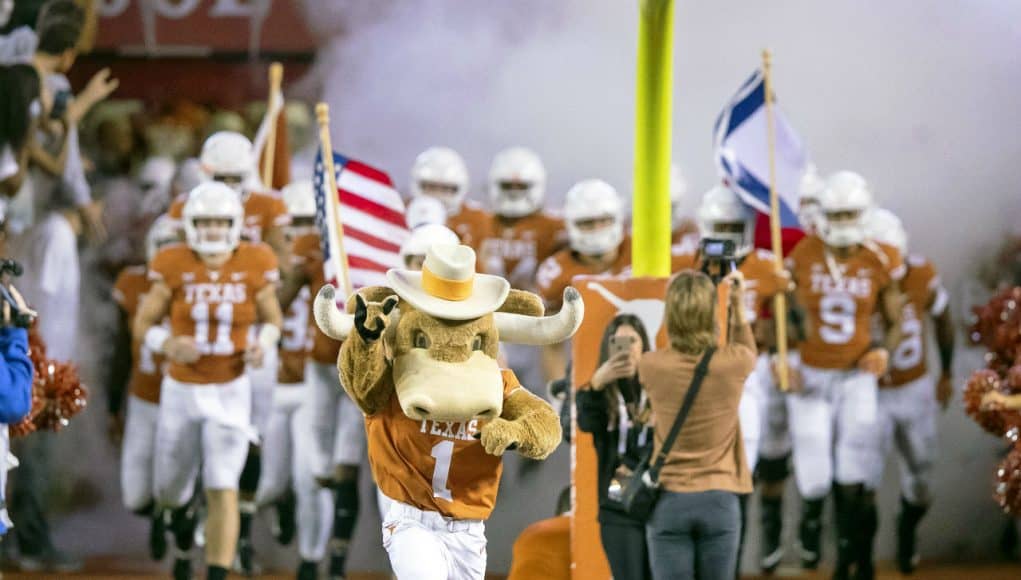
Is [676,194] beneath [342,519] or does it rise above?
above

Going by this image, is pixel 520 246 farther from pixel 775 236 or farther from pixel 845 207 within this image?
pixel 845 207

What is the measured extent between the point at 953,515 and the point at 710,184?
6.99 ft

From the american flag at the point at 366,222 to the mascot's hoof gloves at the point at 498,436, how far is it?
296 centimetres

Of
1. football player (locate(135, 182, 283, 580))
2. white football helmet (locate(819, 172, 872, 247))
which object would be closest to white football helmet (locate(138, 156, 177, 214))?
football player (locate(135, 182, 283, 580))

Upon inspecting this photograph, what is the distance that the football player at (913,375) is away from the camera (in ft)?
27.8

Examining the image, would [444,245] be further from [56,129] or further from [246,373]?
[56,129]

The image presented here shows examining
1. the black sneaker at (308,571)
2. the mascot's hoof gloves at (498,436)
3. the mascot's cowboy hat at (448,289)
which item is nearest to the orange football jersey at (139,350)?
the black sneaker at (308,571)

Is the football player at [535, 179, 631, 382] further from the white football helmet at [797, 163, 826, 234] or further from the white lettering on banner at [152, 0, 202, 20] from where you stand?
the white lettering on banner at [152, 0, 202, 20]

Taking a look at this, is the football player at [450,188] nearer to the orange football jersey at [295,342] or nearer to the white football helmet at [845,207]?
the orange football jersey at [295,342]

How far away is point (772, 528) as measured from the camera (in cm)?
866

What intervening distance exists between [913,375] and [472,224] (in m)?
2.27

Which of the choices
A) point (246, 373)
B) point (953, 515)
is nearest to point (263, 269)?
point (246, 373)

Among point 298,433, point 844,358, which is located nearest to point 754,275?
point 844,358

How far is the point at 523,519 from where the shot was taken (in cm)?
894
